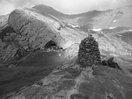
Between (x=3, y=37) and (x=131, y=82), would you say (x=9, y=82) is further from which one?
(x=3, y=37)

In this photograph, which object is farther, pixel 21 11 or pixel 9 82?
pixel 21 11

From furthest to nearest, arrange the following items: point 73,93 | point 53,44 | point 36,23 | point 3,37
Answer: point 3,37, point 36,23, point 53,44, point 73,93

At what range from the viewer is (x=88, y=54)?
9562 cm

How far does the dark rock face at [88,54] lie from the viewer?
312ft

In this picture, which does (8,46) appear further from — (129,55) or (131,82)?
(131,82)

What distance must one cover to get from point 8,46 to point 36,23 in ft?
81.8

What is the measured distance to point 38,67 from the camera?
126188mm

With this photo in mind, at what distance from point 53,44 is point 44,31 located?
12.2 metres

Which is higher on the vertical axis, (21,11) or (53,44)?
(21,11)

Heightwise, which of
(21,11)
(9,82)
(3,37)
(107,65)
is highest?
(21,11)

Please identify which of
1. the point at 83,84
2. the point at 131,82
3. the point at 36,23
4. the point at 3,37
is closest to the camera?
the point at 83,84

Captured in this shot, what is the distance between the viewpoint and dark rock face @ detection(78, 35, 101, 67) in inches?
3748

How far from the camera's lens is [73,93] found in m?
73.0

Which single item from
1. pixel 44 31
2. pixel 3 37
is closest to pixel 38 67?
pixel 44 31
